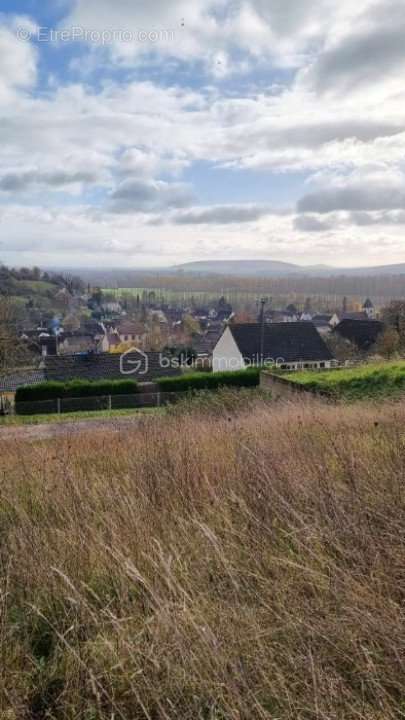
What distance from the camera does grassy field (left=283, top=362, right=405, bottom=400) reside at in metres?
11.5

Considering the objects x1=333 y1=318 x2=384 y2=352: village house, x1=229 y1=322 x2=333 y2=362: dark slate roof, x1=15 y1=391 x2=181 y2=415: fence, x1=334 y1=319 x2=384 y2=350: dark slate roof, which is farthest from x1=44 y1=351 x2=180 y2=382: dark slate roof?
x1=334 y1=319 x2=384 y2=350: dark slate roof

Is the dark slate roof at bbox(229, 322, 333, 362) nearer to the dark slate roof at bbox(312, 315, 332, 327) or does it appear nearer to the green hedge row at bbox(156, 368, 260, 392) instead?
the green hedge row at bbox(156, 368, 260, 392)

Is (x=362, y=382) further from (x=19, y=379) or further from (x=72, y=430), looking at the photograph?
(x=19, y=379)

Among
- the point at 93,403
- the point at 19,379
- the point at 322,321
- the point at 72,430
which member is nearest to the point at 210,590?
the point at 72,430

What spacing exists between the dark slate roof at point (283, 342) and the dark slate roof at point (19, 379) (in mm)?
12478

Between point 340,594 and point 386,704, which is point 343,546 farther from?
point 386,704

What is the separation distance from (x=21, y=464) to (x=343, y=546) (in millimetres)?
3294

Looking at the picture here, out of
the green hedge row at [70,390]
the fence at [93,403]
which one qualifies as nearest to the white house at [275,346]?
the green hedge row at [70,390]

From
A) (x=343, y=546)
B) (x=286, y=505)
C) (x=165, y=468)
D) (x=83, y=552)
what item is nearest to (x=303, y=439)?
(x=165, y=468)

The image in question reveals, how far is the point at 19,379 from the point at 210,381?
1327 centimetres

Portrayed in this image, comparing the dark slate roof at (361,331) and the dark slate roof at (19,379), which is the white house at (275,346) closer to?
the dark slate roof at (361,331)

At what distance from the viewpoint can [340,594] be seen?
2.20m

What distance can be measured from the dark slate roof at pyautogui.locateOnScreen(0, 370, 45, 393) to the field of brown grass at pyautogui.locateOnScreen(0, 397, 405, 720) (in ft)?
82.3

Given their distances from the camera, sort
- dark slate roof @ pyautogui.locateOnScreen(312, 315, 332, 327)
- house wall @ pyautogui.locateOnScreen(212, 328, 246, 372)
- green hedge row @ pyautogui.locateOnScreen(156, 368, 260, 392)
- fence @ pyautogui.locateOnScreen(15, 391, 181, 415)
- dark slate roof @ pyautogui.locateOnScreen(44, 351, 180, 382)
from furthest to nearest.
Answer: dark slate roof @ pyautogui.locateOnScreen(312, 315, 332, 327), house wall @ pyautogui.locateOnScreen(212, 328, 246, 372), dark slate roof @ pyautogui.locateOnScreen(44, 351, 180, 382), green hedge row @ pyautogui.locateOnScreen(156, 368, 260, 392), fence @ pyautogui.locateOnScreen(15, 391, 181, 415)
